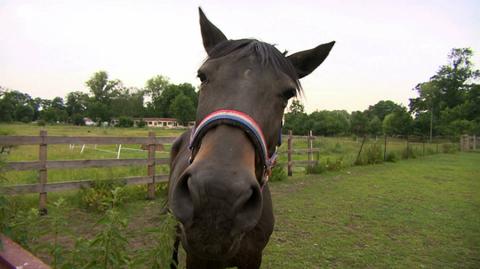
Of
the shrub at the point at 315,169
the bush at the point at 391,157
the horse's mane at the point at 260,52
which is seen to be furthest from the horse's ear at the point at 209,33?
the bush at the point at 391,157

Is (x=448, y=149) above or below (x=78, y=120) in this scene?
below

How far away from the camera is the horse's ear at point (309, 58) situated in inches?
99.7

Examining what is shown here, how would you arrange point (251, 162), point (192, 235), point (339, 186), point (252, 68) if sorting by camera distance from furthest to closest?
1. point (339, 186)
2. point (252, 68)
3. point (251, 162)
4. point (192, 235)

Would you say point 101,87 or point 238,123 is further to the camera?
point 101,87

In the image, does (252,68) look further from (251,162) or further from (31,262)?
(31,262)

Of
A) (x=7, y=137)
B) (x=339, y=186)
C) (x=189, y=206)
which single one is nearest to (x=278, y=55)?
(x=189, y=206)

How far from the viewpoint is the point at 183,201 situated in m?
1.48

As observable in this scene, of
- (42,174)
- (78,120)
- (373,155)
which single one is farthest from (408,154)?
(78,120)

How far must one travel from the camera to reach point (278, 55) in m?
2.23

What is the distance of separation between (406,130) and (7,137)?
170 ft

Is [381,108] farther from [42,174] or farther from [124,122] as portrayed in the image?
[42,174]

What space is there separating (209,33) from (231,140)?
4.66ft

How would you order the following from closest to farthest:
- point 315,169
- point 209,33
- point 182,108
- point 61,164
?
point 209,33 → point 61,164 → point 315,169 → point 182,108

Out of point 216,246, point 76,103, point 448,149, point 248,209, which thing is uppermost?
point 76,103
